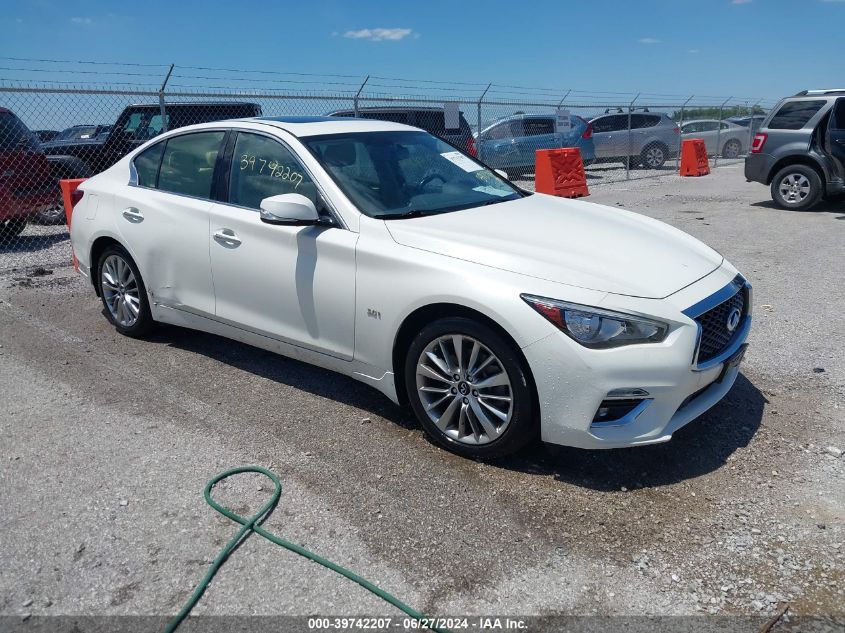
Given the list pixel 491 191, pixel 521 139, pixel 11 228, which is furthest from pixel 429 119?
pixel 491 191

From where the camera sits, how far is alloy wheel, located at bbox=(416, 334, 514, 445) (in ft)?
11.5

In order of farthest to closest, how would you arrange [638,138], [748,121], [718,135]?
1. [748,121]
2. [718,135]
3. [638,138]

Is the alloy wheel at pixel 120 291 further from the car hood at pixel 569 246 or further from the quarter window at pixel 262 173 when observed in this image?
the car hood at pixel 569 246

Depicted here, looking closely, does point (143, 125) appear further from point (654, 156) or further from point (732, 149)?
point (732, 149)

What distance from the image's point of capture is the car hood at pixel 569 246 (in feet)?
11.2

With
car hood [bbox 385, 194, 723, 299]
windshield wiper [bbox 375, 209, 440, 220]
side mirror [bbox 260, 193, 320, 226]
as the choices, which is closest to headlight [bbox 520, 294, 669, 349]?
car hood [bbox 385, 194, 723, 299]

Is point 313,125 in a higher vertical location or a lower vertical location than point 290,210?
higher

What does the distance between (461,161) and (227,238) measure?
1661 millimetres

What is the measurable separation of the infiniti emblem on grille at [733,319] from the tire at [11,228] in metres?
9.47

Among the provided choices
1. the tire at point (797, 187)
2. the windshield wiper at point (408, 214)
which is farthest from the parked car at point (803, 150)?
the windshield wiper at point (408, 214)

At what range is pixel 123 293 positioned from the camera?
553 centimetres

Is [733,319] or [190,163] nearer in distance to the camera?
[733,319]

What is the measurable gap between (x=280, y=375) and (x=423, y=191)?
1.59m

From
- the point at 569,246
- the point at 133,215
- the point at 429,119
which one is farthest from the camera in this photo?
the point at 429,119
